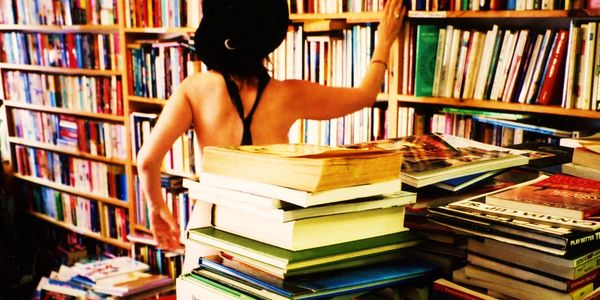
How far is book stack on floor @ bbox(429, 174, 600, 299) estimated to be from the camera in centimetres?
77

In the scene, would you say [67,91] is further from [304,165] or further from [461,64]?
[304,165]

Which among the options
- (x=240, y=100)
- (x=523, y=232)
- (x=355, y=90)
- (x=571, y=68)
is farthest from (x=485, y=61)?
(x=523, y=232)

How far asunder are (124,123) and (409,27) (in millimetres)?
1952

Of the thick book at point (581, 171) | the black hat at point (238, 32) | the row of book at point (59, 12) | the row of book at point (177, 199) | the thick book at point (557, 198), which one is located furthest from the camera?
the row of book at point (59, 12)

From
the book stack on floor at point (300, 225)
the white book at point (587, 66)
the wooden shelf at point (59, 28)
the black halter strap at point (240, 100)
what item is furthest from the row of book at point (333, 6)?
the book stack on floor at point (300, 225)

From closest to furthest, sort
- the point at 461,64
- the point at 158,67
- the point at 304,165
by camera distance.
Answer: the point at 304,165 < the point at 461,64 < the point at 158,67

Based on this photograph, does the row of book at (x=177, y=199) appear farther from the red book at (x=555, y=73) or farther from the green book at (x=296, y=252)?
the green book at (x=296, y=252)

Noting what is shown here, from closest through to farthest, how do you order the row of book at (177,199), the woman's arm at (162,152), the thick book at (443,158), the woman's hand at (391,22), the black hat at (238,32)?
the thick book at (443,158) → the black hat at (238,32) → the woman's arm at (162,152) → the woman's hand at (391,22) → the row of book at (177,199)

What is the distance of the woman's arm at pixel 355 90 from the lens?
194 centimetres

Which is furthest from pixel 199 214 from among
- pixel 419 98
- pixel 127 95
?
pixel 127 95

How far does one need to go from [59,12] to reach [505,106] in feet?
9.57

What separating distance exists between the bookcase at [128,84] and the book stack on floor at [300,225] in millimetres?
1254

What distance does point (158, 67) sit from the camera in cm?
317

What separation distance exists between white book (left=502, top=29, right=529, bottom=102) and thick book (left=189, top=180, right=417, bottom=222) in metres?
1.27
